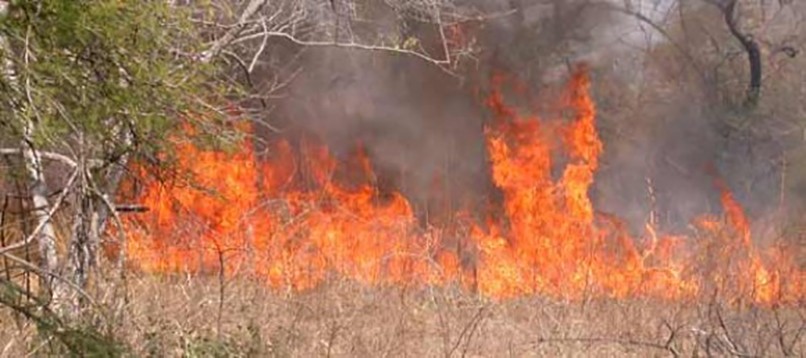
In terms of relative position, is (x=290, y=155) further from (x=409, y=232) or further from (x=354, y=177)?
(x=409, y=232)

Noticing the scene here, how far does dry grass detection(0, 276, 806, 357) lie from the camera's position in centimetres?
577

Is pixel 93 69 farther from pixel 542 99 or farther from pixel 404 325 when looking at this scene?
pixel 542 99

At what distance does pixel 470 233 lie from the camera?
11656 millimetres

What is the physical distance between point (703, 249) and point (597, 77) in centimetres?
649

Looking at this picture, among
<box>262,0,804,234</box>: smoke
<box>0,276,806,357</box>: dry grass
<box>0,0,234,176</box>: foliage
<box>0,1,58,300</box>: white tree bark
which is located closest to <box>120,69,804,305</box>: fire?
<box>0,276,806,357</box>: dry grass

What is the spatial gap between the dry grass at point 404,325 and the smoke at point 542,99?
17.4ft

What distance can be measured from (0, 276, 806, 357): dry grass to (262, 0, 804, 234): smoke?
530cm

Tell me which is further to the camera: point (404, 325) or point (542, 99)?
point (542, 99)

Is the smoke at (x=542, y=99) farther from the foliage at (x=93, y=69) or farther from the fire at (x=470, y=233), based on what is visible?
the foliage at (x=93, y=69)

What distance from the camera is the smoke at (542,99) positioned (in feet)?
45.4

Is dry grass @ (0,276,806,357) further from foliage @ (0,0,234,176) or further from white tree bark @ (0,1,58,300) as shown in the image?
foliage @ (0,0,234,176)

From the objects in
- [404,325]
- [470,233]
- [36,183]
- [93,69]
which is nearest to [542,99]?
[470,233]

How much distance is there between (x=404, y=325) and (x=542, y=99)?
7448 mm

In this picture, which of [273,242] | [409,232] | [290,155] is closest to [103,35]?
[273,242]
